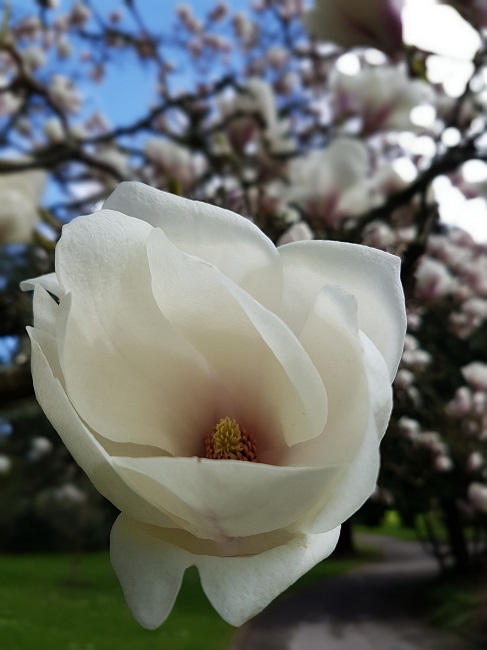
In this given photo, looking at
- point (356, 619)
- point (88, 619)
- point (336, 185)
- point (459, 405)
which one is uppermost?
point (336, 185)

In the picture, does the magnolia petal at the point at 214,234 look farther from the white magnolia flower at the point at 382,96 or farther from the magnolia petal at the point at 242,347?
the white magnolia flower at the point at 382,96

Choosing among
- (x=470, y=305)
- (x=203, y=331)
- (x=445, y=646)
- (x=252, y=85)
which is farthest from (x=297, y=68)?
(x=445, y=646)

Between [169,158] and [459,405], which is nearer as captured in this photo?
[169,158]

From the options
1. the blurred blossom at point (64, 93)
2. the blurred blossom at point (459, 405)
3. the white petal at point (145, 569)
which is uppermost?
the white petal at point (145, 569)

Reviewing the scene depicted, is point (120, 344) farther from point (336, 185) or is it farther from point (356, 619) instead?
point (356, 619)

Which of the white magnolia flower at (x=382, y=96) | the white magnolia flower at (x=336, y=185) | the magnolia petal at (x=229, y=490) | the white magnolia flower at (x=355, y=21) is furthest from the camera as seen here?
the white magnolia flower at (x=382, y=96)

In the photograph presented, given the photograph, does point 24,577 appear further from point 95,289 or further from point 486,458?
point 95,289

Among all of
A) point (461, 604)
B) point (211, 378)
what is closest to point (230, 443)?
point (211, 378)

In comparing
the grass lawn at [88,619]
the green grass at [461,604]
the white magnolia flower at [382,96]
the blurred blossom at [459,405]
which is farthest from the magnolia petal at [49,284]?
the green grass at [461,604]
